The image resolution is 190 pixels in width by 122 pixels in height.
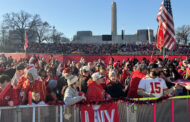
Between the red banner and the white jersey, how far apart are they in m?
0.88

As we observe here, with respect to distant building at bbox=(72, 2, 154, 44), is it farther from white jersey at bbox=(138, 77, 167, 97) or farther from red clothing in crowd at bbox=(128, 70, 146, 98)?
white jersey at bbox=(138, 77, 167, 97)

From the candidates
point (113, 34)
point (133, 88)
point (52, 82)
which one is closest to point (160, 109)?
point (133, 88)

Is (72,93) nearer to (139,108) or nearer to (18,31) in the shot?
(139,108)

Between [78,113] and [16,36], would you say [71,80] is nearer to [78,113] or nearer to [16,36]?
[78,113]

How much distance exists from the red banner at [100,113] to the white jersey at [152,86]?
88 cm

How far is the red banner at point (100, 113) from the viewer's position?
4.21 meters

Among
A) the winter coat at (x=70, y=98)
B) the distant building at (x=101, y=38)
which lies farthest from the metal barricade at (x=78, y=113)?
the distant building at (x=101, y=38)

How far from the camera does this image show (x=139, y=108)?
4363 mm

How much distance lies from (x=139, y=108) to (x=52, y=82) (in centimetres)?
279

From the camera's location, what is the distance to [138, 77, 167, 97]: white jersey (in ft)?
15.4

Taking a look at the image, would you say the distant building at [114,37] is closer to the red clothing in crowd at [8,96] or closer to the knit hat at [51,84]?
the knit hat at [51,84]

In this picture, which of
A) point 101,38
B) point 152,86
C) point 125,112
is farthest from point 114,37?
point 125,112

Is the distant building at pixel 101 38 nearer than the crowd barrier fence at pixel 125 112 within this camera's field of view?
No

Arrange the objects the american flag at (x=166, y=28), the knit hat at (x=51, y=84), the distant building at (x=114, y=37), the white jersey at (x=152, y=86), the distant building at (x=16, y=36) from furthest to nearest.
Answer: the distant building at (x=114, y=37)
the distant building at (x=16, y=36)
the american flag at (x=166, y=28)
the knit hat at (x=51, y=84)
the white jersey at (x=152, y=86)
